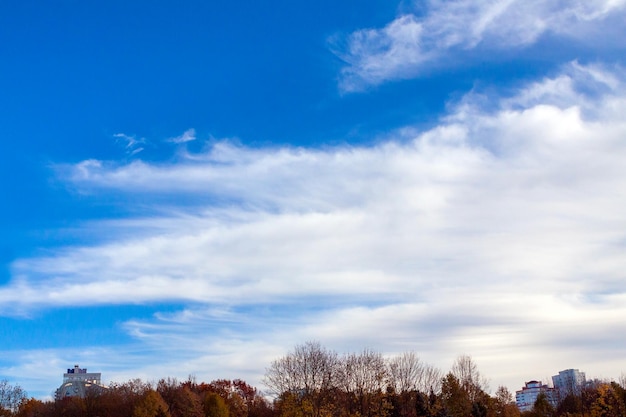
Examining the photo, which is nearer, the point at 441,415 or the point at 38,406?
the point at 441,415

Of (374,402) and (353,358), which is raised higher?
(353,358)

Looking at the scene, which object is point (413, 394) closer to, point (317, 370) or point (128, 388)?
point (317, 370)

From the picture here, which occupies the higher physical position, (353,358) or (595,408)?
(353,358)

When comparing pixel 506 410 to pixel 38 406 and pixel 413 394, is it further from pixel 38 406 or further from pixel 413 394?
pixel 38 406

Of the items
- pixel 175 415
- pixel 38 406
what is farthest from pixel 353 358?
pixel 38 406

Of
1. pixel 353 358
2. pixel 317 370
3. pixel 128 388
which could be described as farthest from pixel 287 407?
pixel 128 388

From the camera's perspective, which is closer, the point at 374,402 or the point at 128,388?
the point at 374,402

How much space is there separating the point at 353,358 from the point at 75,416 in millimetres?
32357

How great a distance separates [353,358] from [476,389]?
46.4ft

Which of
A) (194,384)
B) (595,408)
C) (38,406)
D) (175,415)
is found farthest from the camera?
(194,384)

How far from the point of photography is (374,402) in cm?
6356

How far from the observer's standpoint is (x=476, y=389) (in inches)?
2724

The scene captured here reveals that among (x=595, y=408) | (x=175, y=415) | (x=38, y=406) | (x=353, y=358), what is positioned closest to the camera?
(x=595, y=408)

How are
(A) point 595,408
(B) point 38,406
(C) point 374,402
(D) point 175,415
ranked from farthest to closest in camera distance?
(B) point 38,406
(D) point 175,415
(C) point 374,402
(A) point 595,408
